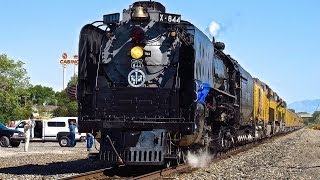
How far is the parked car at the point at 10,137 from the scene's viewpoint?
102 ft

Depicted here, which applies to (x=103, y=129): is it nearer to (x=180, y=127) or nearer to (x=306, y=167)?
(x=180, y=127)

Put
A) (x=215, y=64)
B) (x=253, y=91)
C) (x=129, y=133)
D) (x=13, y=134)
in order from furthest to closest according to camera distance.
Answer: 1. (x=13, y=134)
2. (x=253, y=91)
3. (x=215, y=64)
4. (x=129, y=133)

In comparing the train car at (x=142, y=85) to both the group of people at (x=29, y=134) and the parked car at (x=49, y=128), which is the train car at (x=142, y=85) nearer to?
the group of people at (x=29, y=134)

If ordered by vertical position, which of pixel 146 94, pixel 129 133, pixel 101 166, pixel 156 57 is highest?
pixel 156 57

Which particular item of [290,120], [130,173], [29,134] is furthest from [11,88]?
[130,173]

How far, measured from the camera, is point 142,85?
13.0 meters

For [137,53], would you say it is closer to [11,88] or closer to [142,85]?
[142,85]

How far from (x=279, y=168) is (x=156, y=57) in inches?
216

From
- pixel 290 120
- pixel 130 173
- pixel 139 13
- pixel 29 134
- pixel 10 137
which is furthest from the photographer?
pixel 290 120

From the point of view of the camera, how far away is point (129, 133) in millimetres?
12367

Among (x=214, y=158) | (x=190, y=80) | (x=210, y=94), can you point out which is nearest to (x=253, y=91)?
(x=214, y=158)

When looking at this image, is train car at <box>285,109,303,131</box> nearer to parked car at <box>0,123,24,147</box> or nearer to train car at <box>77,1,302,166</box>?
parked car at <box>0,123,24,147</box>

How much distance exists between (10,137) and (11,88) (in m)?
50.2

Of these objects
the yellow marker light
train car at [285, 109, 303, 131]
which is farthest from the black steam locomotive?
train car at [285, 109, 303, 131]
